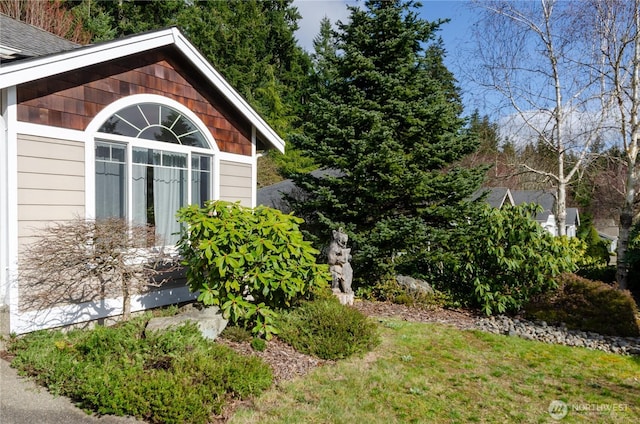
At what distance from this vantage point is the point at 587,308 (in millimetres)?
7773

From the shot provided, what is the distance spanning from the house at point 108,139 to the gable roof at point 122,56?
13 millimetres

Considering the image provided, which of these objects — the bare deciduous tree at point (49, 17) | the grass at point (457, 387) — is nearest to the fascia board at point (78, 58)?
the grass at point (457, 387)

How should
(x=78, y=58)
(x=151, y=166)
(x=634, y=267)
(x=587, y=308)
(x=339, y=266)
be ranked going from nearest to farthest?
(x=78, y=58), (x=151, y=166), (x=587, y=308), (x=339, y=266), (x=634, y=267)

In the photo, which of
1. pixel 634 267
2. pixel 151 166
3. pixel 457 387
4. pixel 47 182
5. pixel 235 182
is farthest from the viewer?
pixel 634 267

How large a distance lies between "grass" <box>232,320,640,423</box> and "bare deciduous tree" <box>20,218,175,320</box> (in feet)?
8.34

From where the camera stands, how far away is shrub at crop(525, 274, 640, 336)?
7.53 metres

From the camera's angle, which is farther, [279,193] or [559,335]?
[279,193]

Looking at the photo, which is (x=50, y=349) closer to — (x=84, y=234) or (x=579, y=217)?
(x=84, y=234)

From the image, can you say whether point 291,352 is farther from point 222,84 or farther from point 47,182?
point 222,84

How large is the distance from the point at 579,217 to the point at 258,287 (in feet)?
122

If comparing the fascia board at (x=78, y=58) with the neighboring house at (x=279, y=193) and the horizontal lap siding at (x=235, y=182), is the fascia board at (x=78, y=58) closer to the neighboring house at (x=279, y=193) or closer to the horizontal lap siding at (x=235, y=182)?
the horizontal lap siding at (x=235, y=182)

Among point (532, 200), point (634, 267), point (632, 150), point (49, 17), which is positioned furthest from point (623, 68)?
point (49, 17)

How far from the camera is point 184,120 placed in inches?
277

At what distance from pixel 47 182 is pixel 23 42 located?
8.62 feet
